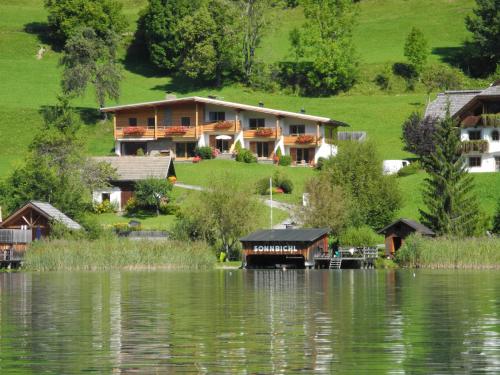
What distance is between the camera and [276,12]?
146625 millimetres

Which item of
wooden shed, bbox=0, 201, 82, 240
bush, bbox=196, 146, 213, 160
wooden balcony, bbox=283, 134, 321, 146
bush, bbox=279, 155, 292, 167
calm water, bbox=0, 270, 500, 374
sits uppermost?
wooden balcony, bbox=283, 134, 321, 146

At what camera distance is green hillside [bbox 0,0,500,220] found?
4779 inches

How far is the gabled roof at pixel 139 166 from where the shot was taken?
330 feet

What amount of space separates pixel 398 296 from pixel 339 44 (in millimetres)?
94309

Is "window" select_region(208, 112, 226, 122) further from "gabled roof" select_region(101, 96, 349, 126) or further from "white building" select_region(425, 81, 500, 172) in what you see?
"white building" select_region(425, 81, 500, 172)

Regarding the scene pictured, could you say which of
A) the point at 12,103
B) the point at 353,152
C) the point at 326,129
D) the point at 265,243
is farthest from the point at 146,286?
the point at 12,103

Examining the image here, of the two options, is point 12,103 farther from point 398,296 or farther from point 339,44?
point 398,296

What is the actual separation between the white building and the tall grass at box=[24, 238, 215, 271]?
118 feet

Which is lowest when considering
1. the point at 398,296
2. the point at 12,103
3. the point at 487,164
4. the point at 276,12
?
the point at 398,296

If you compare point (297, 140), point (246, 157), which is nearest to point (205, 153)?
point (246, 157)

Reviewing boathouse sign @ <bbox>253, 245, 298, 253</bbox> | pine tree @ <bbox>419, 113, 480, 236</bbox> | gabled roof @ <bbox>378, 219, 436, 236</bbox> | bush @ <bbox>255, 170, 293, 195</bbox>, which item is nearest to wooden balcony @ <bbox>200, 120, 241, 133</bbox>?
bush @ <bbox>255, 170, 293, 195</bbox>

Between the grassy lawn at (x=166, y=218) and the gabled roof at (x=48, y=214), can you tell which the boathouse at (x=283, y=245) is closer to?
the grassy lawn at (x=166, y=218)

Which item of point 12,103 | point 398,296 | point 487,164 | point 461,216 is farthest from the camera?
point 12,103

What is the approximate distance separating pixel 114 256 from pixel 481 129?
43664mm
